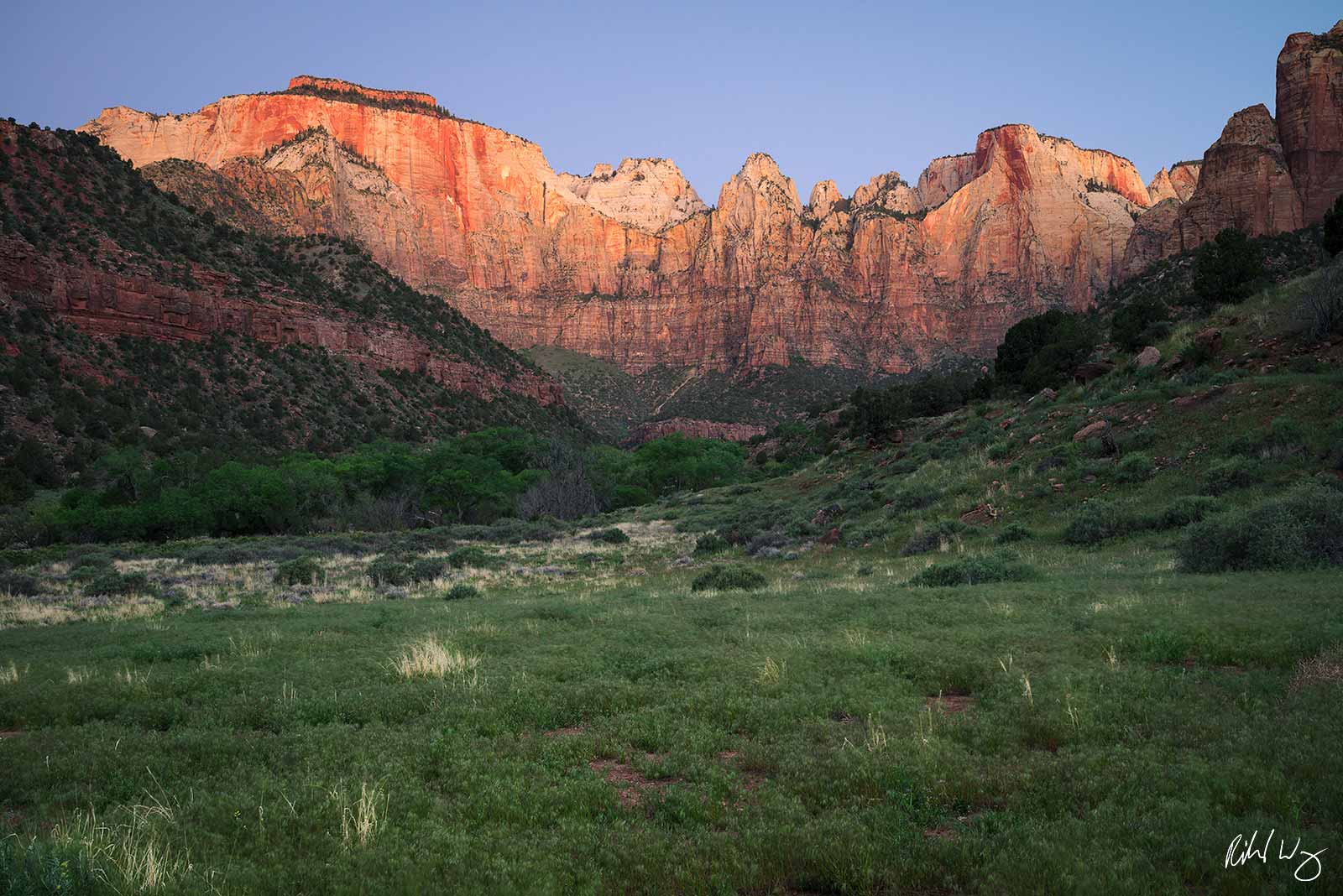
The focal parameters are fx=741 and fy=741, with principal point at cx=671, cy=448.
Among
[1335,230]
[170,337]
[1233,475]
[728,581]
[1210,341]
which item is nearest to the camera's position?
[1233,475]


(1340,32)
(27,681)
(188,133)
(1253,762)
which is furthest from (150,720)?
(188,133)

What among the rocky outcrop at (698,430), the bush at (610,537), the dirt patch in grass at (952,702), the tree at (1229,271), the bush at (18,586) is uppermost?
the tree at (1229,271)

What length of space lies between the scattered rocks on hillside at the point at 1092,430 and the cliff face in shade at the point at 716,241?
125 meters

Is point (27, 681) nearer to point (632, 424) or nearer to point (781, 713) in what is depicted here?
point (781, 713)

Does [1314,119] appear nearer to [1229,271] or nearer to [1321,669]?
[1229,271]

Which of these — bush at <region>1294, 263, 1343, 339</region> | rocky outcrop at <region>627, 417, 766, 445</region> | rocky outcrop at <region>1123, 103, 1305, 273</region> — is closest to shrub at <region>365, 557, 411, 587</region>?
bush at <region>1294, 263, 1343, 339</region>

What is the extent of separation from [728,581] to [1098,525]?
9.17 metres

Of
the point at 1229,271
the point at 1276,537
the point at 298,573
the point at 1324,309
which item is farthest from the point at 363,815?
the point at 1229,271

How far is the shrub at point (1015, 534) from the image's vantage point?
19.5 m

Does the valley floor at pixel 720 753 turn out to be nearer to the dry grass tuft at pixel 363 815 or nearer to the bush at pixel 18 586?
the dry grass tuft at pixel 363 815

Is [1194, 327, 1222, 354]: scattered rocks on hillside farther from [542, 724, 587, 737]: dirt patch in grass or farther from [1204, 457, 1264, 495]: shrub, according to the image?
[542, 724, 587, 737]: dirt patch in grass

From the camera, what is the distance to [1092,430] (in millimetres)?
24359

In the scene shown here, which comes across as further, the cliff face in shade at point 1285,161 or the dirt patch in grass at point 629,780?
the cliff face in shade at point 1285,161
